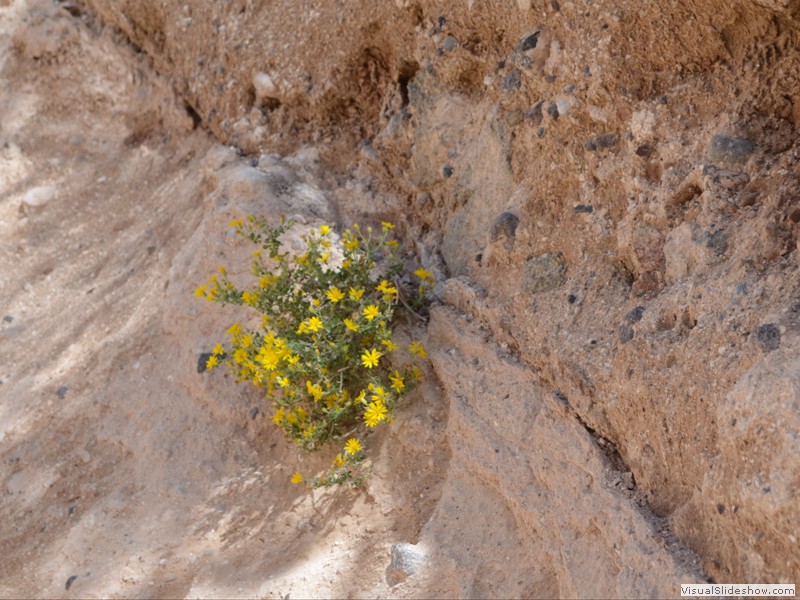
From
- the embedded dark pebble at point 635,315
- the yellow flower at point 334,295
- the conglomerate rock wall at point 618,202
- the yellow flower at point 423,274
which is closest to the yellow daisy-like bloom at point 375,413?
the conglomerate rock wall at point 618,202

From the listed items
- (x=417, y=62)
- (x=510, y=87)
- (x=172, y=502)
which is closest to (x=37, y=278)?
(x=172, y=502)

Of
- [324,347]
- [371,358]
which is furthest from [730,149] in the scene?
[324,347]

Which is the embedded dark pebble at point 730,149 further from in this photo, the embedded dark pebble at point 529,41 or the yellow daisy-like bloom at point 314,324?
the yellow daisy-like bloom at point 314,324

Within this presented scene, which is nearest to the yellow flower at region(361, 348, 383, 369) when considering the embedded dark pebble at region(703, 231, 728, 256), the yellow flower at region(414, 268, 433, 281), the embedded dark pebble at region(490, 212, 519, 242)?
the yellow flower at region(414, 268, 433, 281)

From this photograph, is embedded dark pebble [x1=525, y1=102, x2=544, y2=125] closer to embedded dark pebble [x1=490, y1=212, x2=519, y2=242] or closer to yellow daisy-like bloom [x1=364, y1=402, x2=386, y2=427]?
embedded dark pebble [x1=490, y1=212, x2=519, y2=242]

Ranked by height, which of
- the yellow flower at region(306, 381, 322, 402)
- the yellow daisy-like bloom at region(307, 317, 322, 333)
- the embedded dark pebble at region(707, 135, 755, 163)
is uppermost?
the embedded dark pebble at region(707, 135, 755, 163)

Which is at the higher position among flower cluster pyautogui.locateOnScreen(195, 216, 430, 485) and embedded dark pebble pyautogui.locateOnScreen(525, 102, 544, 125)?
embedded dark pebble pyautogui.locateOnScreen(525, 102, 544, 125)

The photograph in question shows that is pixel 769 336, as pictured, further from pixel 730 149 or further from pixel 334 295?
pixel 334 295
